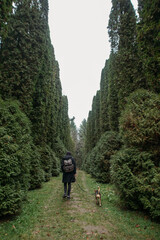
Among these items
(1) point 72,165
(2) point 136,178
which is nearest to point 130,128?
(2) point 136,178

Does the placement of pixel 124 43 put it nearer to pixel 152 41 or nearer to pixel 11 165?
pixel 152 41

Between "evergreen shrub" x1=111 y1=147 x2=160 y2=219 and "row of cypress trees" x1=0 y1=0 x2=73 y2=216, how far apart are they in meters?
3.09

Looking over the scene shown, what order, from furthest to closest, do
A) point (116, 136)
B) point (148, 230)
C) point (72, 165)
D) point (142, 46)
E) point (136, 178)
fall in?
1. point (116, 136)
2. point (142, 46)
3. point (72, 165)
4. point (136, 178)
5. point (148, 230)

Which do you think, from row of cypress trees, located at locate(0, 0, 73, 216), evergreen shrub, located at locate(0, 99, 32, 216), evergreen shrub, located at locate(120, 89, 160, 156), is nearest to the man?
row of cypress trees, located at locate(0, 0, 73, 216)

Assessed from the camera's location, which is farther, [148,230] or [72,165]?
[72,165]

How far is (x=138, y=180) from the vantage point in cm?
453

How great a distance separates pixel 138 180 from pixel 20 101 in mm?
6376

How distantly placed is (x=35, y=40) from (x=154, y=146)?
8510mm

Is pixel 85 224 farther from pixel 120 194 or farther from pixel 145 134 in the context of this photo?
pixel 145 134

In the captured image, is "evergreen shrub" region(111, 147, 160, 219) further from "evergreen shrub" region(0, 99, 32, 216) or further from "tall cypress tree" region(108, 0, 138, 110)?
"tall cypress tree" region(108, 0, 138, 110)

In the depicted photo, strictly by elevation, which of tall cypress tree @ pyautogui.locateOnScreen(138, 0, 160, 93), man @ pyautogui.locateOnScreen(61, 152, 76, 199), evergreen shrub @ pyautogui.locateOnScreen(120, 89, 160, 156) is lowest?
man @ pyautogui.locateOnScreen(61, 152, 76, 199)

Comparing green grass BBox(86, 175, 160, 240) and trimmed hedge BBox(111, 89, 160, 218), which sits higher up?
trimmed hedge BBox(111, 89, 160, 218)

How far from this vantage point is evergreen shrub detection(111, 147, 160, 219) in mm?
4103

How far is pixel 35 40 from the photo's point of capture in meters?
9.04
